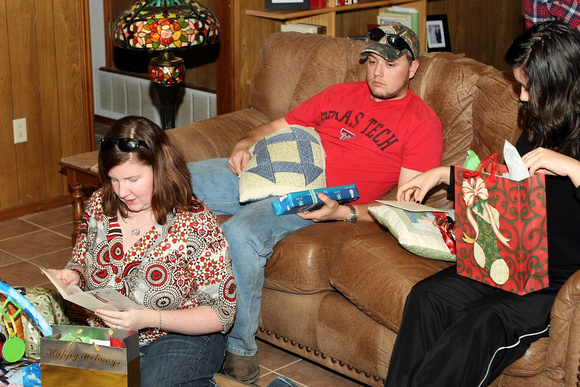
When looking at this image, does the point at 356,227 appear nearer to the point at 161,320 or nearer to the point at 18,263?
the point at 161,320

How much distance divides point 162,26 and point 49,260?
1218 millimetres

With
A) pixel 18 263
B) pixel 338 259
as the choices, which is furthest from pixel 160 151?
pixel 18 263

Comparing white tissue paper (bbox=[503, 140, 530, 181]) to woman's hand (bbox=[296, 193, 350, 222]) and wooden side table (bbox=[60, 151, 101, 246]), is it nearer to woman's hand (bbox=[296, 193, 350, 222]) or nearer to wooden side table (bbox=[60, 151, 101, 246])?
woman's hand (bbox=[296, 193, 350, 222])

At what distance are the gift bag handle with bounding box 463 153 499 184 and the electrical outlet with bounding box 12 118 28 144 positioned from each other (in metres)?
2.61

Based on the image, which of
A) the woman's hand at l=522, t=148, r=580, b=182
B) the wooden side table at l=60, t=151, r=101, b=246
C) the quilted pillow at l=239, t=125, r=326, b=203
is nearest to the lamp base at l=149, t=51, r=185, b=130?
the wooden side table at l=60, t=151, r=101, b=246

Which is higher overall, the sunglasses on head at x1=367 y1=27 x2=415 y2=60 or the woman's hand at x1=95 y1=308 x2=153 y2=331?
the sunglasses on head at x1=367 y1=27 x2=415 y2=60

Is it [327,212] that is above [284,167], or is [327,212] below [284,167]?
below

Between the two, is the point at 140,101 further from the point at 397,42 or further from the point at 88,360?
the point at 88,360

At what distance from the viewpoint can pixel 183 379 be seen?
176 centimetres

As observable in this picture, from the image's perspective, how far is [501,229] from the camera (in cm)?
186

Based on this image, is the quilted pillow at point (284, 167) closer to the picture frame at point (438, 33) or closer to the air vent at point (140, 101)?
the air vent at point (140, 101)

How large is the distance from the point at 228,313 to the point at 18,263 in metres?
1.80

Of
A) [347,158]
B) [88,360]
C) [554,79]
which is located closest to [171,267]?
[88,360]

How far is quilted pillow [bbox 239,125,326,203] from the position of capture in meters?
2.50
